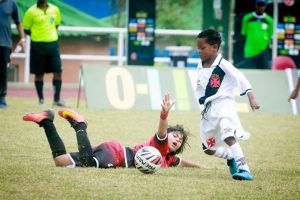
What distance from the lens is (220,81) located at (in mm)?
9812

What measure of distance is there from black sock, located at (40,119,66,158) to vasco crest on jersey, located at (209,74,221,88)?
1815 mm

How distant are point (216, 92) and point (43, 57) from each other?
902cm

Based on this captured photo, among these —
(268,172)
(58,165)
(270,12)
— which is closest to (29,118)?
(58,165)

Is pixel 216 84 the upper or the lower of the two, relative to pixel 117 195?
upper

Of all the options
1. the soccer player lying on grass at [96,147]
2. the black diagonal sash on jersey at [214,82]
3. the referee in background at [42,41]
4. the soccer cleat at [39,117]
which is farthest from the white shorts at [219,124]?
the referee in background at [42,41]

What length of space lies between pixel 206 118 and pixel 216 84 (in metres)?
0.40

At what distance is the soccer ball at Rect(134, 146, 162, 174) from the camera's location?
30.9 feet

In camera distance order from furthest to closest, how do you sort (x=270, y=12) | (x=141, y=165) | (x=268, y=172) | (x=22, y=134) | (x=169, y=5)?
(x=169, y=5) < (x=270, y=12) < (x=22, y=134) < (x=268, y=172) < (x=141, y=165)

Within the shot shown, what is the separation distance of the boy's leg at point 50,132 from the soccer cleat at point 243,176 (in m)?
1.97

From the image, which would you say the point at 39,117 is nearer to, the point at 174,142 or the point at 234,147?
the point at 174,142

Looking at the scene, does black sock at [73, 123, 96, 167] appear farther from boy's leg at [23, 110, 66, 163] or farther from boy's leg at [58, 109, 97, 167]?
boy's leg at [23, 110, 66, 163]

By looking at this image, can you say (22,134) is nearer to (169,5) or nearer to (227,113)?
(227,113)

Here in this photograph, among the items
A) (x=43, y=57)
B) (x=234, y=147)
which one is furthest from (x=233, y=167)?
(x=43, y=57)

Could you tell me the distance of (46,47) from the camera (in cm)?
1822
